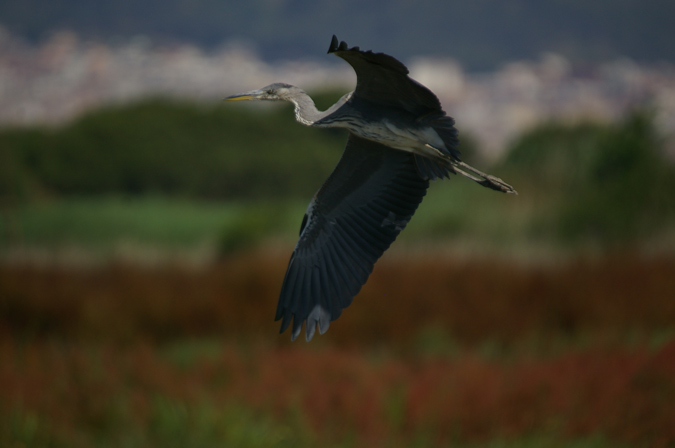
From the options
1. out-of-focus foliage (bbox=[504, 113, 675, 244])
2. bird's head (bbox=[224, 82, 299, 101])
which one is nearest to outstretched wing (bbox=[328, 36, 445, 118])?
bird's head (bbox=[224, 82, 299, 101])

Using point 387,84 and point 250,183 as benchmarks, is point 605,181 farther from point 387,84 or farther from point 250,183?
point 250,183

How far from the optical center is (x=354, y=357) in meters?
8.12

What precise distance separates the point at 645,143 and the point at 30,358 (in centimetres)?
1213

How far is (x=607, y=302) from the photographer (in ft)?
32.7

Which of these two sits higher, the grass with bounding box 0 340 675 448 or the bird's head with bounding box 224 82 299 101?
the bird's head with bounding box 224 82 299 101

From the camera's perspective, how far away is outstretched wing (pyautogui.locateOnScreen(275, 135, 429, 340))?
217cm

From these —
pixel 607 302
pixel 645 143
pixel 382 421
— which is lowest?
pixel 382 421

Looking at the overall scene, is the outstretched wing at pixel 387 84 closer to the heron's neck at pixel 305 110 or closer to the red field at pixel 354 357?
the heron's neck at pixel 305 110

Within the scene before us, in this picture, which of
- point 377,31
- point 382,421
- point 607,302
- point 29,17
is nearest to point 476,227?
point 607,302

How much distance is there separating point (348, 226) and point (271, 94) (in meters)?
0.52

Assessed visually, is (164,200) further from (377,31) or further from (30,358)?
(377,31)

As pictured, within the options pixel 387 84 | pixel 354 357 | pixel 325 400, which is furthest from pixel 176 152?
pixel 387 84

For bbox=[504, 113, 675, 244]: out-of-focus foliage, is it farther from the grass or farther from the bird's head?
the bird's head

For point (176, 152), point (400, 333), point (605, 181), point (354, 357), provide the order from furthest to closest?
1. point (176, 152)
2. point (605, 181)
3. point (400, 333)
4. point (354, 357)
